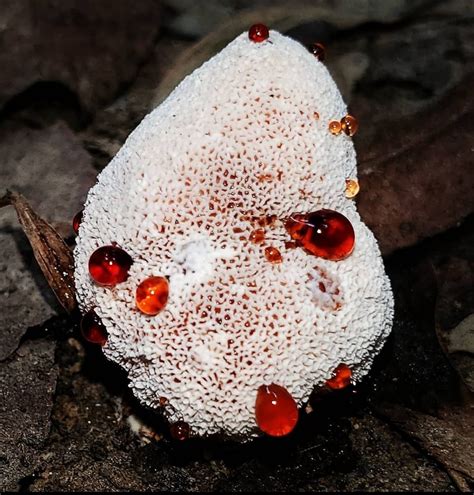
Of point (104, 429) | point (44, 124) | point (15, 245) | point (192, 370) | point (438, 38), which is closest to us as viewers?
point (192, 370)

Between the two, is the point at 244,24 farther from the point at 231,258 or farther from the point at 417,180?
the point at 231,258

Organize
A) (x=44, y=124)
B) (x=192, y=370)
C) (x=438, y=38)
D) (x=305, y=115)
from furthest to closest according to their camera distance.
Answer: (x=438, y=38)
(x=44, y=124)
(x=305, y=115)
(x=192, y=370)

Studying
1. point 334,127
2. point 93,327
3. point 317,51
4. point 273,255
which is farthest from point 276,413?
point 317,51

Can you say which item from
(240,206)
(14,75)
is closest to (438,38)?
(240,206)

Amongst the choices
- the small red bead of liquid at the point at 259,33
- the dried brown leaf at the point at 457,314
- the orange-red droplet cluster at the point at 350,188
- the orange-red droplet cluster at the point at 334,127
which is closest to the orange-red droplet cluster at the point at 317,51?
the small red bead of liquid at the point at 259,33

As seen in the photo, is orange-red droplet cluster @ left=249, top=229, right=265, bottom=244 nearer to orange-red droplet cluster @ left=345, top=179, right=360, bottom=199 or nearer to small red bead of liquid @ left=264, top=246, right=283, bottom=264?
small red bead of liquid @ left=264, top=246, right=283, bottom=264

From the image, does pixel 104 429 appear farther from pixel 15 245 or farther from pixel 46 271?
pixel 15 245
